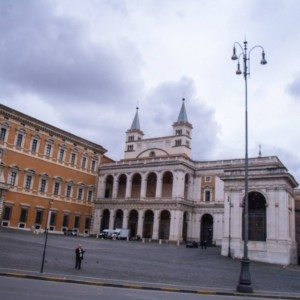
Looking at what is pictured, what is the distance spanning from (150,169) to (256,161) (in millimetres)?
17743

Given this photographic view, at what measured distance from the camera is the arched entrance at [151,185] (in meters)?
71.6

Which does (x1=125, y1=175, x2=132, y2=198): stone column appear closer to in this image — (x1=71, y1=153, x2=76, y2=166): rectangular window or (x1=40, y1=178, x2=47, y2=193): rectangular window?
(x1=71, y1=153, x2=76, y2=166): rectangular window

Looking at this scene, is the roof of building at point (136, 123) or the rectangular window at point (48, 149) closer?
the rectangular window at point (48, 149)

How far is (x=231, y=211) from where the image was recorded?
126 ft

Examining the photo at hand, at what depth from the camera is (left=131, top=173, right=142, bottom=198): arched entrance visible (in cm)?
7295

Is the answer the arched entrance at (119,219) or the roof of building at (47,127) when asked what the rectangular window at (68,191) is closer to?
the roof of building at (47,127)

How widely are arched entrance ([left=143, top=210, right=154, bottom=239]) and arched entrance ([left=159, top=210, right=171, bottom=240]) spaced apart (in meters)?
1.93

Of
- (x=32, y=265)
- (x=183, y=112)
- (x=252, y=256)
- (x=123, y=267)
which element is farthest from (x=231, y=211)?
(x=183, y=112)

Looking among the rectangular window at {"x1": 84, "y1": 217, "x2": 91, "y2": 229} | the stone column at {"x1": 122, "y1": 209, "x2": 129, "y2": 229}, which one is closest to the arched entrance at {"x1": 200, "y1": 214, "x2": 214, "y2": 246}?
the stone column at {"x1": 122, "y1": 209, "x2": 129, "y2": 229}

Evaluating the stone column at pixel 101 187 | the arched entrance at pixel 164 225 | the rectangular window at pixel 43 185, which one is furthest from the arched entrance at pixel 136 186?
the rectangular window at pixel 43 185

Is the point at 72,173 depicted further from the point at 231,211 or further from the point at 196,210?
the point at 231,211

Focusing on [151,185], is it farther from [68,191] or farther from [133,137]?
[68,191]

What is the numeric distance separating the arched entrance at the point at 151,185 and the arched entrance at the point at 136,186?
1.60 metres

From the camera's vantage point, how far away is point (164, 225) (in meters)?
67.9
